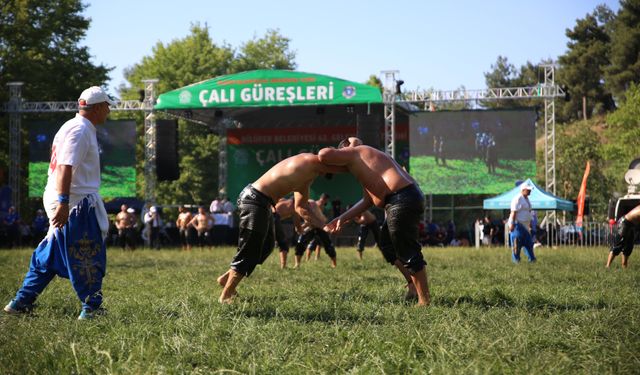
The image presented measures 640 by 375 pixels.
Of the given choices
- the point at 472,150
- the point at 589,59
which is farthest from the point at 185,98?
the point at 589,59

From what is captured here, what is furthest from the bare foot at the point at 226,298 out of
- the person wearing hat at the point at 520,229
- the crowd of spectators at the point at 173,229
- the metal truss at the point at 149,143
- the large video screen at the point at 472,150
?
the metal truss at the point at 149,143

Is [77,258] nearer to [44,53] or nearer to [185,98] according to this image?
[185,98]

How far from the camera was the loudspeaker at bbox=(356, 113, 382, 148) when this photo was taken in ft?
92.0

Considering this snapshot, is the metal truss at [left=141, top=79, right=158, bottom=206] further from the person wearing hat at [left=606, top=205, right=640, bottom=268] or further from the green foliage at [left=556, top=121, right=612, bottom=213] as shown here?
the green foliage at [left=556, top=121, right=612, bottom=213]

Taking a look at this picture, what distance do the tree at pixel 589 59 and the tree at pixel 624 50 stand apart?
7.56 feet

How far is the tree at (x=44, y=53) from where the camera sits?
40469mm

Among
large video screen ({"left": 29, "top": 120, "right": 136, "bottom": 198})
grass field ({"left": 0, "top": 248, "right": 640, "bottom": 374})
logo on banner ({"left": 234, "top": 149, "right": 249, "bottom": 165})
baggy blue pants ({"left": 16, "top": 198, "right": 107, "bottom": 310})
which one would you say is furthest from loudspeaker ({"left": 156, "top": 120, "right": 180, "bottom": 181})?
baggy blue pants ({"left": 16, "top": 198, "right": 107, "bottom": 310})

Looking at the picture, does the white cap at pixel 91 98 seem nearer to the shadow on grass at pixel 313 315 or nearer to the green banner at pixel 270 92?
the shadow on grass at pixel 313 315

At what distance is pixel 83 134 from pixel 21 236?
26998 mm

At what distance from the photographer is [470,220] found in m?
46.7

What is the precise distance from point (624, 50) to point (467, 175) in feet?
127

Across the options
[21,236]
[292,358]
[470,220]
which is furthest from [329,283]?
[470,220]

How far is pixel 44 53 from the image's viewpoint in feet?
143

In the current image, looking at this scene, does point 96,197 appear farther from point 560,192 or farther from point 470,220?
point 560,192
